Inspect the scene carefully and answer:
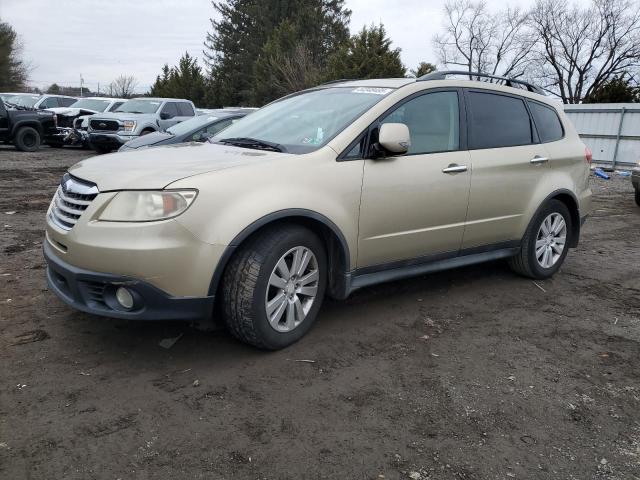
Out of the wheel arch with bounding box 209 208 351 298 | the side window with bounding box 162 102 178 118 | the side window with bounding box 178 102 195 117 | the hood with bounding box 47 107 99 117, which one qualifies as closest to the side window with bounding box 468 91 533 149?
the wheel arch with bounding box 209 208 351 298

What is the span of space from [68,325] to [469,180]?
122 inches

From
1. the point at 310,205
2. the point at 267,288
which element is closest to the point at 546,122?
the point at 310,205

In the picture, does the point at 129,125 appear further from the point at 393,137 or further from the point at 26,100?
the point at 393,137

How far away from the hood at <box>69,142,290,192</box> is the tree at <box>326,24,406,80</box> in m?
21.6

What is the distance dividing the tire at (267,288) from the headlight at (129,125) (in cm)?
1325

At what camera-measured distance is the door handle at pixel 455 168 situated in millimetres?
4168

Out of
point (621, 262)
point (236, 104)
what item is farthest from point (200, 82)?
point (621, 262)

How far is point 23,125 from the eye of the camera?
16734 millimetres

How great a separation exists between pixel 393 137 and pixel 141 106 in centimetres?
1465

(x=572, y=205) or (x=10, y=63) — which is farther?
(x=10, y=63)

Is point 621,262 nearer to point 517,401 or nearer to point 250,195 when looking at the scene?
point 517,401

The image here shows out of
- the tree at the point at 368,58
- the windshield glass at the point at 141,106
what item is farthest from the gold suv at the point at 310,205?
the tree at the point at 368,58

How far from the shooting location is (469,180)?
433 cm

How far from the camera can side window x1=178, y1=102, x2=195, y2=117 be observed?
1689 centimetres
